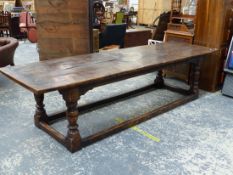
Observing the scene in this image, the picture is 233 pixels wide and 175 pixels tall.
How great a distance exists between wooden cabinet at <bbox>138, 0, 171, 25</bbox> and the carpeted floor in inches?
335

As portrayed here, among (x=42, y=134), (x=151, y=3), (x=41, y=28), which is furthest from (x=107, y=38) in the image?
(x=151, y=3)

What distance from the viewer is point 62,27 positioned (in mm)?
4223

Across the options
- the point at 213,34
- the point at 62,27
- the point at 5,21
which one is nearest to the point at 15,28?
the point at 5,21

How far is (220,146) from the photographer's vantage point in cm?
246

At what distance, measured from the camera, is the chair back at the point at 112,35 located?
545 cm

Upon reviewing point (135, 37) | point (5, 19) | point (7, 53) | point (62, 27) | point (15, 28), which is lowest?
point (7, 53)

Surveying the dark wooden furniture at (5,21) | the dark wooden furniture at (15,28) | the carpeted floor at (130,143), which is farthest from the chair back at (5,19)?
the carpeted floor at (130,143)

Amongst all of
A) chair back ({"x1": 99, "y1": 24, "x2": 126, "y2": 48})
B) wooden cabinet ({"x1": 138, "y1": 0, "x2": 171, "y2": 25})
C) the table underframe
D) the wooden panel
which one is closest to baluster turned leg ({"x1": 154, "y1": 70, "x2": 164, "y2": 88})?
the table underframe

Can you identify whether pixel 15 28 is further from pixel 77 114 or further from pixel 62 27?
pixel 77 114

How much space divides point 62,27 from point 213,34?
2296 millimetres

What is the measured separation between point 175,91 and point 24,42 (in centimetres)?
548

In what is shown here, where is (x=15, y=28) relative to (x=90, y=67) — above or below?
above

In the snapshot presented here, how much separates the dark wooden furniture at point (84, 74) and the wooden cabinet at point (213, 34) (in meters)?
0.32

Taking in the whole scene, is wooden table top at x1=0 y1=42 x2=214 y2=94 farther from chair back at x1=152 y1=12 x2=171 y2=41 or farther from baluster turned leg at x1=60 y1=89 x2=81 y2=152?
chair back at x1=152 y1=12 x2=171 y2=41
